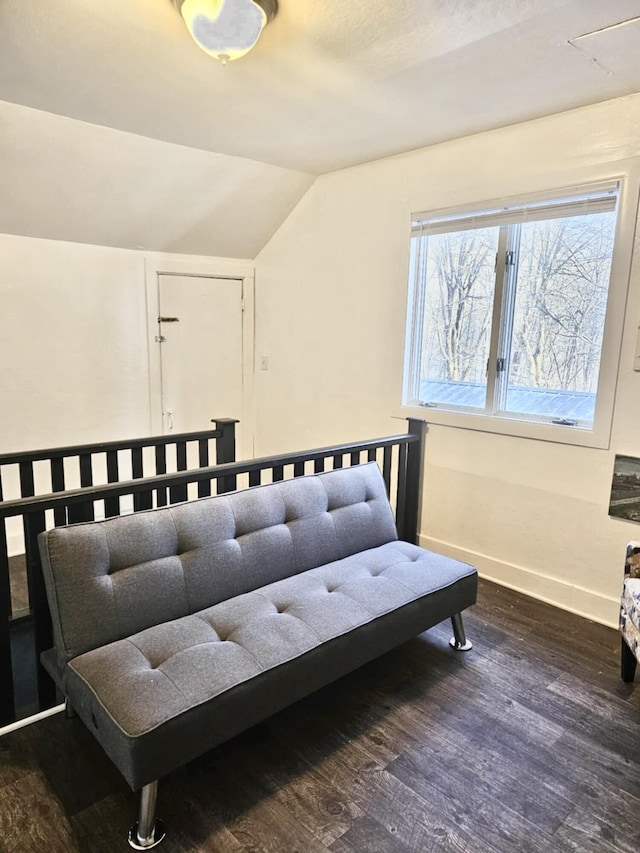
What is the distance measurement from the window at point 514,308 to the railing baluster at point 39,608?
225 centimetres

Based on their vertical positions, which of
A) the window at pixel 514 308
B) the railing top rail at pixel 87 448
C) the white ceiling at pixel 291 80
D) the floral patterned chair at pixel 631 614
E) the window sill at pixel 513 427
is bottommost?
the floral patterned chair at pixel 631 614

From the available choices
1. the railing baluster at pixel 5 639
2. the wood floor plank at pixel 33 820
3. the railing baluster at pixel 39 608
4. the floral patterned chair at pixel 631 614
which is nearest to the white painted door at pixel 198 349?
the railing baluster at pixel 39 608

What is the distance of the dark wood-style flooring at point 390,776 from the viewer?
4.83 feet

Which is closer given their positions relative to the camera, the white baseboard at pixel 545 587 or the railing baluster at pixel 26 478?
the railing baluster at pixel 26 478

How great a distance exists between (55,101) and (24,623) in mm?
2368

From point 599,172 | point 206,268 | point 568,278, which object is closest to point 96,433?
point 206,268

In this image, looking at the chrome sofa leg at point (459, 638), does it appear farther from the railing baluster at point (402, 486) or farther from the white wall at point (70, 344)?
the white wall at point (70, 344)

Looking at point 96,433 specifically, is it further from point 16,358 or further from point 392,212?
point 392,212

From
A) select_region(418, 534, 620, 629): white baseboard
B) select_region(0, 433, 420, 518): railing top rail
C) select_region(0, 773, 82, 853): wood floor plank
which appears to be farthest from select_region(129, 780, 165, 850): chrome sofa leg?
select_region(418, 534, 620, 629): white baseboard

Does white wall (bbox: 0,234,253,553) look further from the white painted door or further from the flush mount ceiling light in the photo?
the flush mount ceiling light

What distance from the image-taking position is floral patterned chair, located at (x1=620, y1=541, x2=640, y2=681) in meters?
2.00

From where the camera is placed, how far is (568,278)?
268 centimetres

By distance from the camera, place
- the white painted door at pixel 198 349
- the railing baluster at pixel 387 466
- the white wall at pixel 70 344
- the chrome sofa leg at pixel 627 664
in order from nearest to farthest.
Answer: the chrome sofa leg at pixel 627 664
the railing baluster at pixel 387 466
the white wall at pixel 70 344
the white painted door at pixel 198 349

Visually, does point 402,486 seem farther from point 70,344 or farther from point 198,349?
point 70,344
